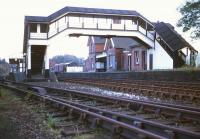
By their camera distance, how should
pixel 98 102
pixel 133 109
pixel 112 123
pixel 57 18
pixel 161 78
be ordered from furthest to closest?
pixel 57 18, pixel 161 78, pixel 98 102, pixel 133 109, pixel 112 123

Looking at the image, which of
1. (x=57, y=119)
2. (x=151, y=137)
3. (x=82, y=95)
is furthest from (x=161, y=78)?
(x=151, y=137)

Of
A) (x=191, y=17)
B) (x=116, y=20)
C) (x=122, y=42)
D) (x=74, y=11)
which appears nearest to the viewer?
(x=191, y=17)

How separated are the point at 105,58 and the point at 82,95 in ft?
151

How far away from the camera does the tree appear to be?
25.8 metres

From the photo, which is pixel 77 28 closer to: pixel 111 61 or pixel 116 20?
pixel 116 20

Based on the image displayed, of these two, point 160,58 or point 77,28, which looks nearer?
point 77,28

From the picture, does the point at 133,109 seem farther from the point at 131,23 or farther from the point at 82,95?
the point at 131,23

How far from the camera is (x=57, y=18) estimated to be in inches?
1581

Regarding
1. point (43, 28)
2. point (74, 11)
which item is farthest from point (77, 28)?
point (43, 28)

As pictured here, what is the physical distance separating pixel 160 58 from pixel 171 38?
8.60 feet

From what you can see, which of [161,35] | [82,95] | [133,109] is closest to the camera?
[133,109]

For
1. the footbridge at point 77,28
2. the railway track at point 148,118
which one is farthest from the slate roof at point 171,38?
the railway track at point 148,118

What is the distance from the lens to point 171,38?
42.0m

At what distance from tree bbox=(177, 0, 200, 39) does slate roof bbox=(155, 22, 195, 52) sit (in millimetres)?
12241
